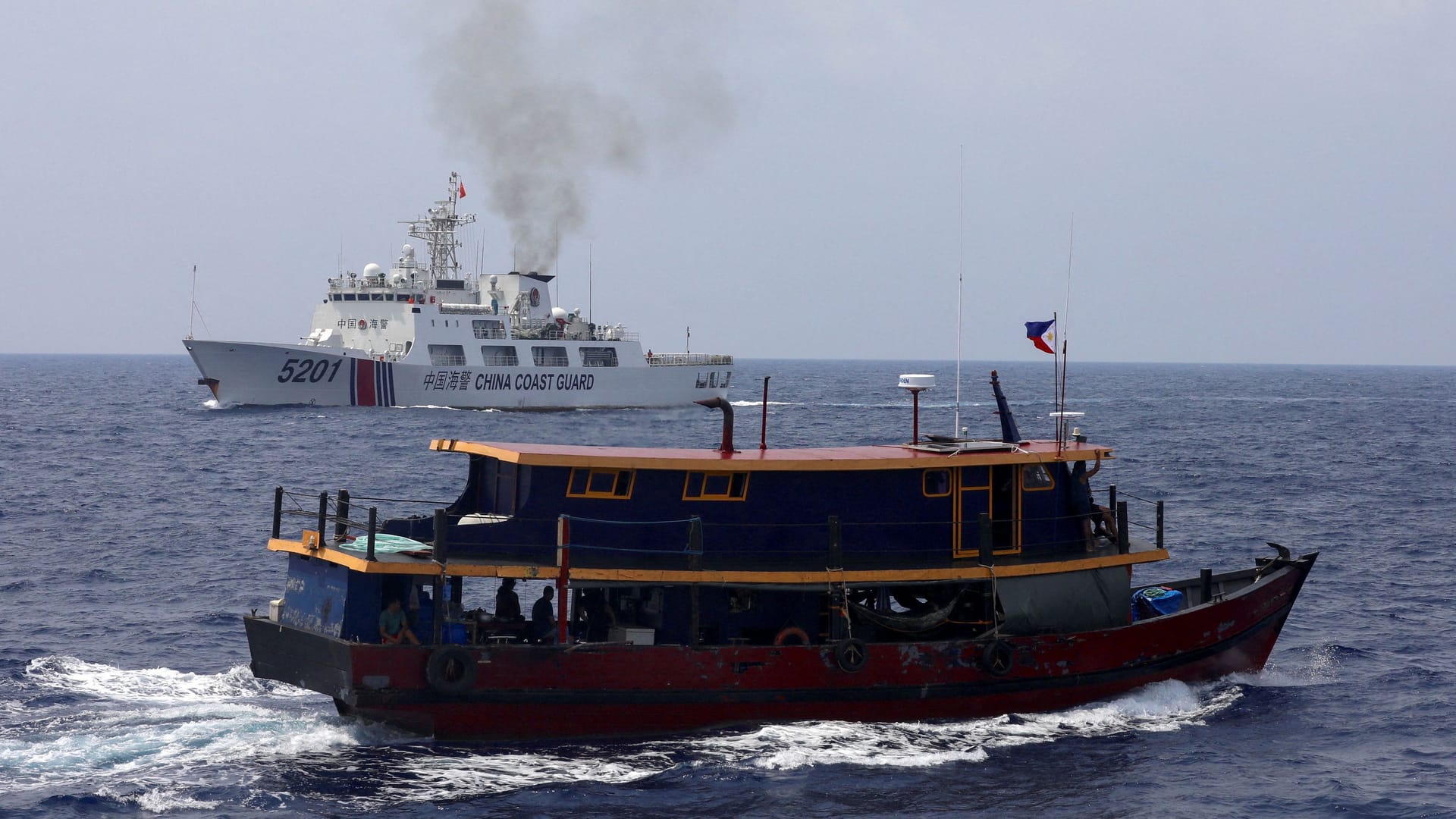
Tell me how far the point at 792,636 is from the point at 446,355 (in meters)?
58.4

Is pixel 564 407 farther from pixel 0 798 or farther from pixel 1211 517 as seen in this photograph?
pixel 0 798

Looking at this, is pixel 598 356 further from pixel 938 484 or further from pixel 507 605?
pixel 938 484

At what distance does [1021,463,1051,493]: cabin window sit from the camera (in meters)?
17.2

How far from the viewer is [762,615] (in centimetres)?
1666

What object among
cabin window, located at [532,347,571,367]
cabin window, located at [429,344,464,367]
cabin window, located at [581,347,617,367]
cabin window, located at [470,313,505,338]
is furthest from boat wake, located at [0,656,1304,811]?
cabin window, located at [581,347,617,367]

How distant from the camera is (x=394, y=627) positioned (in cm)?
1548

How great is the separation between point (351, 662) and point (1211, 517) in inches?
1018

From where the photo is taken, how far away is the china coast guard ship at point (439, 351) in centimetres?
7038

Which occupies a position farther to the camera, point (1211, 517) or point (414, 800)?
point (1211, 517)

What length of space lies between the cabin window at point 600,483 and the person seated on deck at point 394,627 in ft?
7.81

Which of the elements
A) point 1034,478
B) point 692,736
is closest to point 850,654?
point 692,736

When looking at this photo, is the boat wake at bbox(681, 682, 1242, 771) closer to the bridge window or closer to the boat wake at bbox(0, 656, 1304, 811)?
the boat wake at bbox(0, 656, 1304, 811)

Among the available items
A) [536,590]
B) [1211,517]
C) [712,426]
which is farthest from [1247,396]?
[536,590]

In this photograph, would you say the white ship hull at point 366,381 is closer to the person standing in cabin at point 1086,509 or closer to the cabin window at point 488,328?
the cabin window at point 488,328
